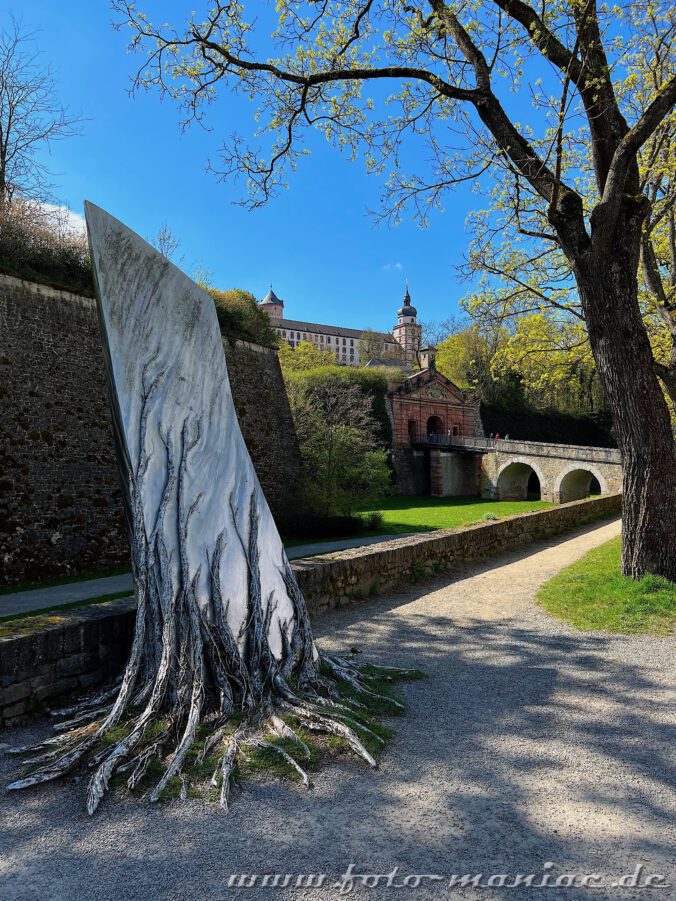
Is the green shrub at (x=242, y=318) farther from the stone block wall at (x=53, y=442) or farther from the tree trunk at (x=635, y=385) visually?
the tree trunk at (x=635, y=385)

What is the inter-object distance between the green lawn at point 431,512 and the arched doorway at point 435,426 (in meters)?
6.12

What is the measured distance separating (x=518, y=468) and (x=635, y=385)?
31.2m

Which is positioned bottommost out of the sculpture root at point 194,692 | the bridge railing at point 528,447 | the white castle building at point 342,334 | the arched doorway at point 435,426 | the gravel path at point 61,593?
the gravel path at point 61,593

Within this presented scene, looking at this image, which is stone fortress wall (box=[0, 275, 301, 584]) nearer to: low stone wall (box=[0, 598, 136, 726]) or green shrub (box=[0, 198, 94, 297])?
green shrub (box=[0, 198, 94, 297])

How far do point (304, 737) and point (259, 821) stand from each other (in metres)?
0.81

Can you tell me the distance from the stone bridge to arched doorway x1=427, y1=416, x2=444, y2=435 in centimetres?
195

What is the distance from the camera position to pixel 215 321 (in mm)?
5562

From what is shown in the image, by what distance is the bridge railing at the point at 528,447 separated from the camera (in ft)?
100

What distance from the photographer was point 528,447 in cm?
3538

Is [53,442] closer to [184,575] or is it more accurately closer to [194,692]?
[184,575]

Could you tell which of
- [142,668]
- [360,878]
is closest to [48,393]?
[142,668]

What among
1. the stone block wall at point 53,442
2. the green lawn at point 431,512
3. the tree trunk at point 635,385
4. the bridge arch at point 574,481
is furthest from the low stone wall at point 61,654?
the bridge arch at point 574,481

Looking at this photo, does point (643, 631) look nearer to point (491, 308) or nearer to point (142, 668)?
point (142, 668)

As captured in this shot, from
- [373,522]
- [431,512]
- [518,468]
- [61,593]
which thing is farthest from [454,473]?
[61,593]
